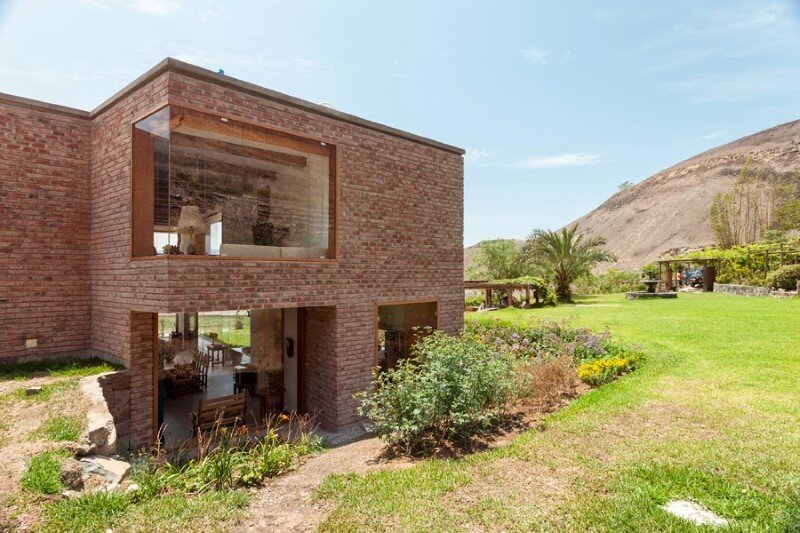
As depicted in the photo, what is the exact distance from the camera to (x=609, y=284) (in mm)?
32094

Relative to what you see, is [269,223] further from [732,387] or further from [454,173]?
[732,387]

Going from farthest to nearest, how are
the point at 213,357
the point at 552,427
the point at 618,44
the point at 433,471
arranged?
the point at 618,44 → the point at 213,357 → the point at 552,427 → the point at 433,471

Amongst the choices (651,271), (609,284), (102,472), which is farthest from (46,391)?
(651,271)

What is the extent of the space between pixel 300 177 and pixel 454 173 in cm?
435

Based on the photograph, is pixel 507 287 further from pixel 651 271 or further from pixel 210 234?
pixel 651 271

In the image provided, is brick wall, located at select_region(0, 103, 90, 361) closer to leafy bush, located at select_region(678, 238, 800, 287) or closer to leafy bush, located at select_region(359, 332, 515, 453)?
leafy bush, located at select_region(359, 332, 515, 453)

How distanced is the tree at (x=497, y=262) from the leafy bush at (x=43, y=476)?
30.9 m

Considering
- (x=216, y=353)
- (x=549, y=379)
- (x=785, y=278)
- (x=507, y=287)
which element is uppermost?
(x=785, y=278)

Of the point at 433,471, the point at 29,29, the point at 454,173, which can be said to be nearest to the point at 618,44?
the point at 454,173

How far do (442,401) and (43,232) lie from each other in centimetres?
753

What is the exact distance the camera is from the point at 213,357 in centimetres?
988

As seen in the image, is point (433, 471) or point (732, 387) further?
point (732, 387)

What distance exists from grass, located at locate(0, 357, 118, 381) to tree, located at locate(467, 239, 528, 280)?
29.1 meters

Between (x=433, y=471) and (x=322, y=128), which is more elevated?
(x=322, y=128)
